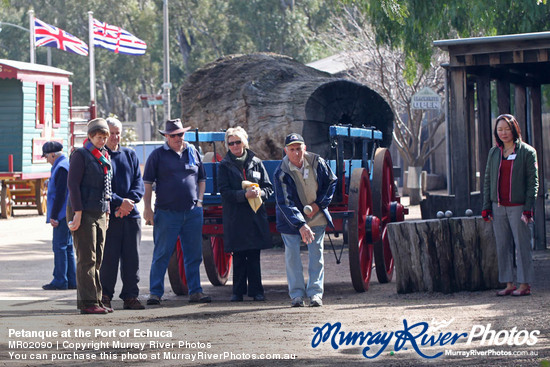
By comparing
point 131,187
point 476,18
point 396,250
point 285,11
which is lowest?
point 396,250

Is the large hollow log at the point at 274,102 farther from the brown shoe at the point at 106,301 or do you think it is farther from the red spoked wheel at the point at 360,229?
the brown shoe at the point at 106,301

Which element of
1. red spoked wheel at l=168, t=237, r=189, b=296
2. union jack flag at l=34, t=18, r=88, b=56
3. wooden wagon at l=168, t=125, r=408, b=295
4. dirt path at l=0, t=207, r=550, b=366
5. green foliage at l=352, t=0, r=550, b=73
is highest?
union jack flag at l=34, t=18, r=88, b=56

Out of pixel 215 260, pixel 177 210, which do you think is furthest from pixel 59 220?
pixel 177 210

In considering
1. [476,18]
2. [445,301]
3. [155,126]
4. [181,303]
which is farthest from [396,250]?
[155,126]

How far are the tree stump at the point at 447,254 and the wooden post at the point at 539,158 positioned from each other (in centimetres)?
359

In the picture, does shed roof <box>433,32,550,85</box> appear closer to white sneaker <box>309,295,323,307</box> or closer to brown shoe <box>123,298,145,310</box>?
white sneaker <box>309,295,323,307</box>

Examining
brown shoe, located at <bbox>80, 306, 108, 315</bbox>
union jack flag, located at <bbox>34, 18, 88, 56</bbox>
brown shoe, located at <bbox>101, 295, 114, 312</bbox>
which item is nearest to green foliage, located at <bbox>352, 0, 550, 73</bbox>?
brown shoe, located at <bbox>101, 295, 114, 312</bbox>

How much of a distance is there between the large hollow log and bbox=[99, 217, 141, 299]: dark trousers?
12.5ft

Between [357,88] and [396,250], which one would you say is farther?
[357,88]

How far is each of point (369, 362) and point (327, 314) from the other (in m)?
1.98

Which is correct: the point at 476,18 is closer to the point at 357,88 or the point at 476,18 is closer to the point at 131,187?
the point at 357,88

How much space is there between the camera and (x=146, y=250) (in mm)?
15508

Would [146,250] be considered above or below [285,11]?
below

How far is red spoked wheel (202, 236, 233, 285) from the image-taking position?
1056 cm
